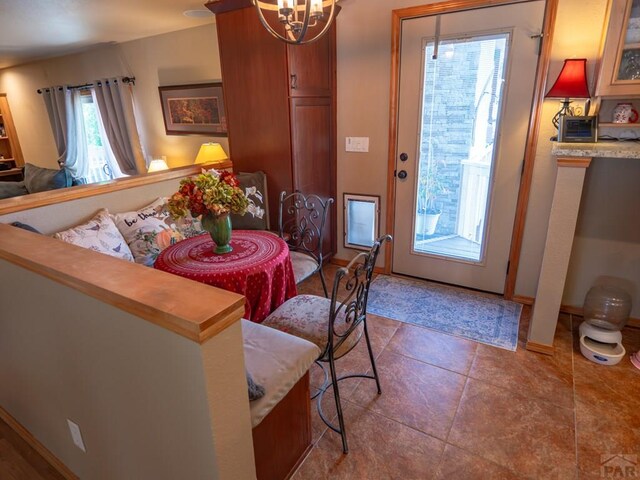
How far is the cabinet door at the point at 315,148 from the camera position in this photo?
2.95 m

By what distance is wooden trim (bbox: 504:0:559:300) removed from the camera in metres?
2.35

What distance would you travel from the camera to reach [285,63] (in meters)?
2.75

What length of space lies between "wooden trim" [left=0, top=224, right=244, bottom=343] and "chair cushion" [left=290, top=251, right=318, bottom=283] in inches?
51.9

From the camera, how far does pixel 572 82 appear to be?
2.20 m

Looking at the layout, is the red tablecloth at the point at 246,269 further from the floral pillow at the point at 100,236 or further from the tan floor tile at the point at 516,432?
the tan floor tile at the point at 516,432

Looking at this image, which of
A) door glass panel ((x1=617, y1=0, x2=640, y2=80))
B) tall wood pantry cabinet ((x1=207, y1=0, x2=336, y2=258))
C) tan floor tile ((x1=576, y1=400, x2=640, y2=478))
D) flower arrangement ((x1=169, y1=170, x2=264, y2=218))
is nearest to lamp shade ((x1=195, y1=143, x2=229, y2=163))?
tall wood pantry cabinet ((x1=207, y1=0, x2=336, y2=258))

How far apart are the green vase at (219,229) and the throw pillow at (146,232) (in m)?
0.60

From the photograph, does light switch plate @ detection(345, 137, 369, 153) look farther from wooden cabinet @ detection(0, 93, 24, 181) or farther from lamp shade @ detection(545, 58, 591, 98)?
wooden cabinet @ detection(0, 93, 24, 181)

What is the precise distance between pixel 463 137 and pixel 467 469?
2.18 m

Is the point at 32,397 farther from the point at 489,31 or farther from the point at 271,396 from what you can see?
the point at 489,31

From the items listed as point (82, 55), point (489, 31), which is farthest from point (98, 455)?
point (82, 55)

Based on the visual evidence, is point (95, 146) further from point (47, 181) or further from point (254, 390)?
point (254, 390)

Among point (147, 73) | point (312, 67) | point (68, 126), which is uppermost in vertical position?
point (147, 73)

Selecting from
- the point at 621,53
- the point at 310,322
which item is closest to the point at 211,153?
the point at 310,322
